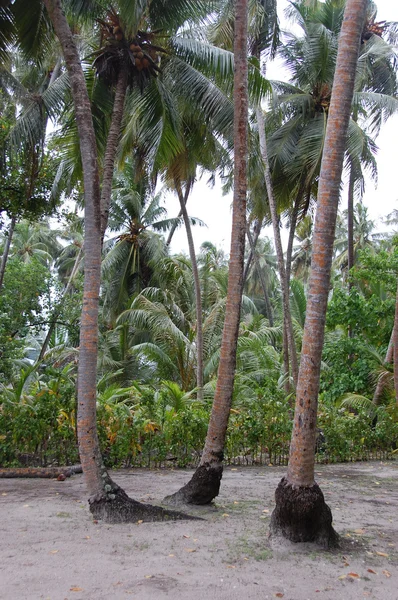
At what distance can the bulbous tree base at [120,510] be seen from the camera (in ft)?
19.8

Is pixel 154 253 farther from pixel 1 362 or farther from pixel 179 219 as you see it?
pixel 1 362

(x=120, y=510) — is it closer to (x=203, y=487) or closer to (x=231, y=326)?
(x=203, y=487)

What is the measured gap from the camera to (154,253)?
2428 cm

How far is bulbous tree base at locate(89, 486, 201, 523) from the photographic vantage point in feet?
19.8

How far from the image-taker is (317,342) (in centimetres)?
541

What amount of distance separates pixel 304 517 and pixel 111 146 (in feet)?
18.3

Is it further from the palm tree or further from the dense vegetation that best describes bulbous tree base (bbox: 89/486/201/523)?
the dense vegetation

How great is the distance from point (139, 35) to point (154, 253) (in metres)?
16.0

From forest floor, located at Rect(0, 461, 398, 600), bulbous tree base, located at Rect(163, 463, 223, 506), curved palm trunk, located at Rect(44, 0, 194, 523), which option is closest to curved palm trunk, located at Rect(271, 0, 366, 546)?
forest floor, located at Rect(0, 461, 398, 600)

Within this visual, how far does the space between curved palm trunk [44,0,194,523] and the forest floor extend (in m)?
0.24

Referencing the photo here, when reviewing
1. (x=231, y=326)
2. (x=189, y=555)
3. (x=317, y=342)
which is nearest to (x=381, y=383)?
(x=231, y=326)

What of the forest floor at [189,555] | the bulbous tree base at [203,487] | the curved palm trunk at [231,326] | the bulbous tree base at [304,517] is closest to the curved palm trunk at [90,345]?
the forest floor at [189,555]

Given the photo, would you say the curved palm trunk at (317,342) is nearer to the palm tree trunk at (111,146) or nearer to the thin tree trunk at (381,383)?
the palm tree trunk at (111,146)

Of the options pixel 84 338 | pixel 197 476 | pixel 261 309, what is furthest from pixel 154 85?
pixel 261 309
